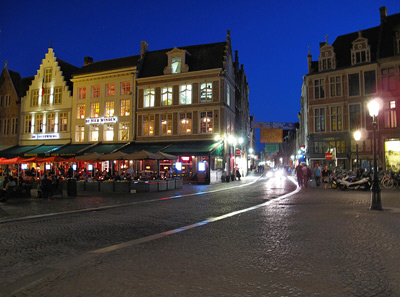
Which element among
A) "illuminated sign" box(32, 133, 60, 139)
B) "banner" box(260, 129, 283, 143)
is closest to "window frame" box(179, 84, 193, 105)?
"banner" box(260, 129, 283, 143)

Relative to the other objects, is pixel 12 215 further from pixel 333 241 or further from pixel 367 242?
pixel 367 242

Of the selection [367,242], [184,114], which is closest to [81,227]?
[367,242]

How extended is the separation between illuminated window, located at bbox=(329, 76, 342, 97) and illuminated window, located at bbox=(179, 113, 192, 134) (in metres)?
18.1

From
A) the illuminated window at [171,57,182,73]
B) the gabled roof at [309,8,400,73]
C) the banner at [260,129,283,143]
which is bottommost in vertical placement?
the banner at [260,129,283,143]

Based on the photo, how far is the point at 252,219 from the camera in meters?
9.65

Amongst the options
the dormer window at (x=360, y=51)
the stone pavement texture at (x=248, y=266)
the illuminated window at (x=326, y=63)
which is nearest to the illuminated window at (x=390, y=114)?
the dormer window at (x=360, y=51)

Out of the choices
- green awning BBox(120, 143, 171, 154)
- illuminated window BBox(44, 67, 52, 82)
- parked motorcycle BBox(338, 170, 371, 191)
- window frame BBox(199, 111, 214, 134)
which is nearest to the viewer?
parked motorcycle BBox(338, 170, 371, 191)

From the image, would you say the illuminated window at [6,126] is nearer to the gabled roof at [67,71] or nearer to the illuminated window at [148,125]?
the gabled roof at [67,71]

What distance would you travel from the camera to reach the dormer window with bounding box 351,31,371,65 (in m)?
34.8

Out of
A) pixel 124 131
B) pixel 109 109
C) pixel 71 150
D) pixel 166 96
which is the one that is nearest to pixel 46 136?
pixel 71 150

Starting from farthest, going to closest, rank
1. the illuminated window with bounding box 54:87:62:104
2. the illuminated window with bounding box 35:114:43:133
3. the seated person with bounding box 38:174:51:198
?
1. the illuminated window with bounding box 35:114:43:133
2. the illuminated window with bounding box 54:87:62:104
3. the seated person with bounding box 38:174:51:198

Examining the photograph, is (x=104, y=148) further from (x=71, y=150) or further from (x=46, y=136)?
(x=46, y=136)

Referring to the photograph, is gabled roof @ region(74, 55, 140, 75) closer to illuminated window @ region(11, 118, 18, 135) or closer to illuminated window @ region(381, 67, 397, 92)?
illuminated window @ region(11, 118, 18, 135)

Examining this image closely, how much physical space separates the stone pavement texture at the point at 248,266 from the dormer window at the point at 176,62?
26.9m
